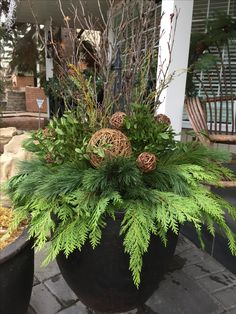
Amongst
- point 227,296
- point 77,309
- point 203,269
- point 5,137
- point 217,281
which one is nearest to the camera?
point 77,309

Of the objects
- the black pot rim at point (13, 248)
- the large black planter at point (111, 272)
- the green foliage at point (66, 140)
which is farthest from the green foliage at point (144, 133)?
the black pot rim at point (13, 248)

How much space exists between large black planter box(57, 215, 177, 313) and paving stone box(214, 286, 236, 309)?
485 mm

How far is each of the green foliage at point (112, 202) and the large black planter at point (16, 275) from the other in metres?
0.07

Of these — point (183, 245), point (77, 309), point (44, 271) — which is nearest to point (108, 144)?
point (77, 309)

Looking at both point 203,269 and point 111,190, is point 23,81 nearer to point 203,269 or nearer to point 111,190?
point 203,269

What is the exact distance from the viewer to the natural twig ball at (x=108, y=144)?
1.34 m

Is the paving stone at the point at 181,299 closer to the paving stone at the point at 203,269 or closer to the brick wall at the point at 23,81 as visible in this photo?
the paving stone at the point at 203,269

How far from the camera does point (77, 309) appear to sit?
158 cm

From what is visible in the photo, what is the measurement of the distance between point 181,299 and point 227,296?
0.27m

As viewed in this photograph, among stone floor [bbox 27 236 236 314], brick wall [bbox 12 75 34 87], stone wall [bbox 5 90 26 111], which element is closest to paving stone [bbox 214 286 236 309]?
stone floor [bbox 27 236 236 314]

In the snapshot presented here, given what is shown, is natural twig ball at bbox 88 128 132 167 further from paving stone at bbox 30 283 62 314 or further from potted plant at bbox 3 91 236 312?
paving stone at bbox 30 283 62 314

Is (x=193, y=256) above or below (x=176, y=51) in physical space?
below

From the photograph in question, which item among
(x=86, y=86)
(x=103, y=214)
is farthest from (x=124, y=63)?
(x=103, y=214)

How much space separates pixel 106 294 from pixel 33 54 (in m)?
10.0
